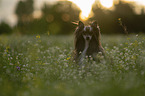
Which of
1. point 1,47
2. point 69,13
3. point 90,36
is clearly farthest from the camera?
point 69,13

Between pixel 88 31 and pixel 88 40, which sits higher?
pixel 88 31

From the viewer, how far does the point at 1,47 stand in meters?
8.80

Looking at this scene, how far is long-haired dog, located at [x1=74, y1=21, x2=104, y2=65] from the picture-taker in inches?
229

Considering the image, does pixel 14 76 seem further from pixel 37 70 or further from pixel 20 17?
pixel 20 17

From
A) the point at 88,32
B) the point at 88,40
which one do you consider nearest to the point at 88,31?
the point at 88,32

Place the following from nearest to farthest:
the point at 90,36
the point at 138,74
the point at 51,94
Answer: the point at 51,94 → the point at 138,74 → the point at 90,36

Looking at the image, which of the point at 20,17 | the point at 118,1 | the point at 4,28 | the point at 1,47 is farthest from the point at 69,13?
the point at 1,47

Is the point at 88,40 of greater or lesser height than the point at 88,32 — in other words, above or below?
below

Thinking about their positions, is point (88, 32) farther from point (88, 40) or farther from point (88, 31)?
point (88, 40)

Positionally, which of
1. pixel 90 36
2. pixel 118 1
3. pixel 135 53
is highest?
pixel 118 1

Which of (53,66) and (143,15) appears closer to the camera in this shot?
(53,66)

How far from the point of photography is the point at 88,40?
5.85m

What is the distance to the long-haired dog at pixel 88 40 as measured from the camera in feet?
19.1

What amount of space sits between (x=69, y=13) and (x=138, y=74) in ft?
132
